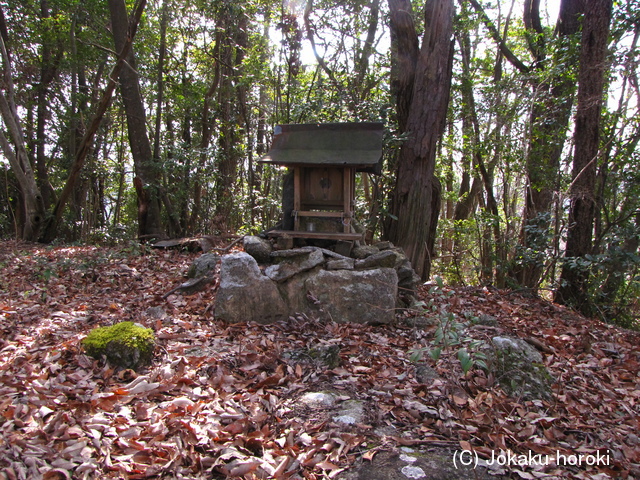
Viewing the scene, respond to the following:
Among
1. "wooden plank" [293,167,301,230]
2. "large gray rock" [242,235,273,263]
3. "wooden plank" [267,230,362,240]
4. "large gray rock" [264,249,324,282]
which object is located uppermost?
"wooden plank" [293,167,301,230]

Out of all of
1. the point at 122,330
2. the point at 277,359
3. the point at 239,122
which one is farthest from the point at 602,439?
the point at 239,122

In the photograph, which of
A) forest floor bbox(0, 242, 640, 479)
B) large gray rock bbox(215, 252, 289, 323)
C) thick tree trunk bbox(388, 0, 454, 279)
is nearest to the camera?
forest floor bbox(0, 242, 640, 479)

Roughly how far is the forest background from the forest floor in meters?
2.65

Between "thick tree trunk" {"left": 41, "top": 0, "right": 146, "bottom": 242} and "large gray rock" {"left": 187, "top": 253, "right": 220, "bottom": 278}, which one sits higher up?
"thick tree trunk" {"left": 41, "top": 0, "right": 146, "bottom": 242}

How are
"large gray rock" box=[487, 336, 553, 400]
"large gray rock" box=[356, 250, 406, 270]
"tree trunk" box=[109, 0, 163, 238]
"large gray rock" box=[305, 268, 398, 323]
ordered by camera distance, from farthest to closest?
1. "tree trunk" box=[109, 0, 163, 238]
2. "large gray rock" box=[356, 250, 406, 270]
3. "large gray rock" box=[305, 268, 398, 323]
4. "large gray rock" box=[487, 336, 553, 400]

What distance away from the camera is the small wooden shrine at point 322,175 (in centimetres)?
533

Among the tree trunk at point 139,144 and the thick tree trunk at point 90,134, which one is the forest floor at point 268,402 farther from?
the tree trunk at point 139,144

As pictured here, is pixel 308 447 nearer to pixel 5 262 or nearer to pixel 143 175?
pixel 5 262

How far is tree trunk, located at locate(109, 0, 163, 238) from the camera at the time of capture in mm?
8914

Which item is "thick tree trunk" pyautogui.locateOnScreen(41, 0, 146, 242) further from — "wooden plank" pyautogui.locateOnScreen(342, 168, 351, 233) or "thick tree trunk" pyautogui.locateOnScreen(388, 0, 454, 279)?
"thick tree trunk" pyautogui.locateOnScreen(388, 0, 454, 279)

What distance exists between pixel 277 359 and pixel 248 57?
8.25m

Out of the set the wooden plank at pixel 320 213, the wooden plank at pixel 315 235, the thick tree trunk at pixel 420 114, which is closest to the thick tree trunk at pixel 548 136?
the thick tree trunk at pixel 420 114

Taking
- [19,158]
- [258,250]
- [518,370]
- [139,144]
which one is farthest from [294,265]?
[19,158]

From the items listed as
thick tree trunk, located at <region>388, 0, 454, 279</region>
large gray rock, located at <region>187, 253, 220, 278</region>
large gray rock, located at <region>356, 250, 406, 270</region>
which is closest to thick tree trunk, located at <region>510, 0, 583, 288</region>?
thick tree trunk, located at <region>388, 0, 454, 279</region>
